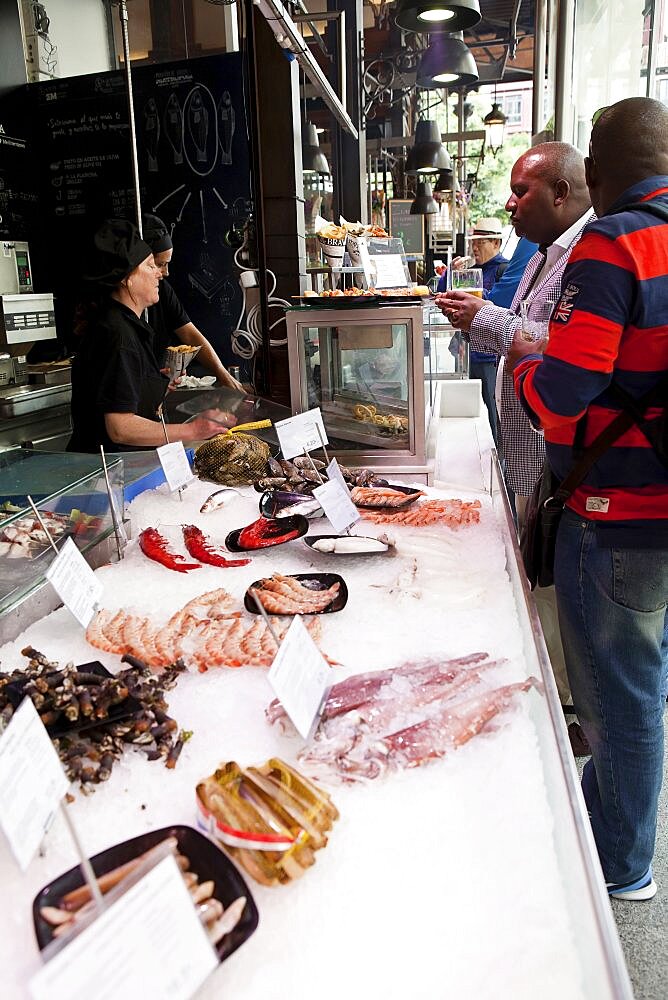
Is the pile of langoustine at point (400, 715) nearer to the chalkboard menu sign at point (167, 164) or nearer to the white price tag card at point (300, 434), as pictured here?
the white price tag card at point (300, 434)

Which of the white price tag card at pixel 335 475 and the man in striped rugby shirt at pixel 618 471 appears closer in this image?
the man in striped rugby shirt at pixel 618 471

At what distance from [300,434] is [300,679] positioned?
1.69 m

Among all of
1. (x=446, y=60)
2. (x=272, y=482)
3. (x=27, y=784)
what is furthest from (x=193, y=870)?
(x=446, y=60)

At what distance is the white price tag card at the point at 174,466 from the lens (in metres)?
2.72

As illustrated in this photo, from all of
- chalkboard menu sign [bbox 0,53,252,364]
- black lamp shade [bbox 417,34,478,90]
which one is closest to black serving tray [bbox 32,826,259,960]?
chalkboard menu sign [bbox 0,53,252,364]

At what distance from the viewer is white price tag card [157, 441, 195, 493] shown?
272 cm

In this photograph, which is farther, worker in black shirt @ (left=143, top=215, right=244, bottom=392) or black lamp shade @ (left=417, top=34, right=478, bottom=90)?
black lamp shade @ (left=417, top=34, right=478, bottom=90)

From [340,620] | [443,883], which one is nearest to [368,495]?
[340,620]

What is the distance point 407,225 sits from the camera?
38.7 feet

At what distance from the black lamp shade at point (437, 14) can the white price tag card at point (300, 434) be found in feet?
7.21

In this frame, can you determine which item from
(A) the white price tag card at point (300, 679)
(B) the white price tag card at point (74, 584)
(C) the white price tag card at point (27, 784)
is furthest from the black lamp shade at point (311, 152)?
(C) the white price tag card at point (27, 784)

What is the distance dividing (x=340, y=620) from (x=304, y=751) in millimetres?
588

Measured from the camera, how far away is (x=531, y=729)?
1.44m

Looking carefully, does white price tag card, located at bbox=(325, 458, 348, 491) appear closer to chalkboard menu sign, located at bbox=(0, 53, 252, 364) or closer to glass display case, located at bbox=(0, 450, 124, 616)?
glass display case, located at bbox=(0, 450, 124, 616)
